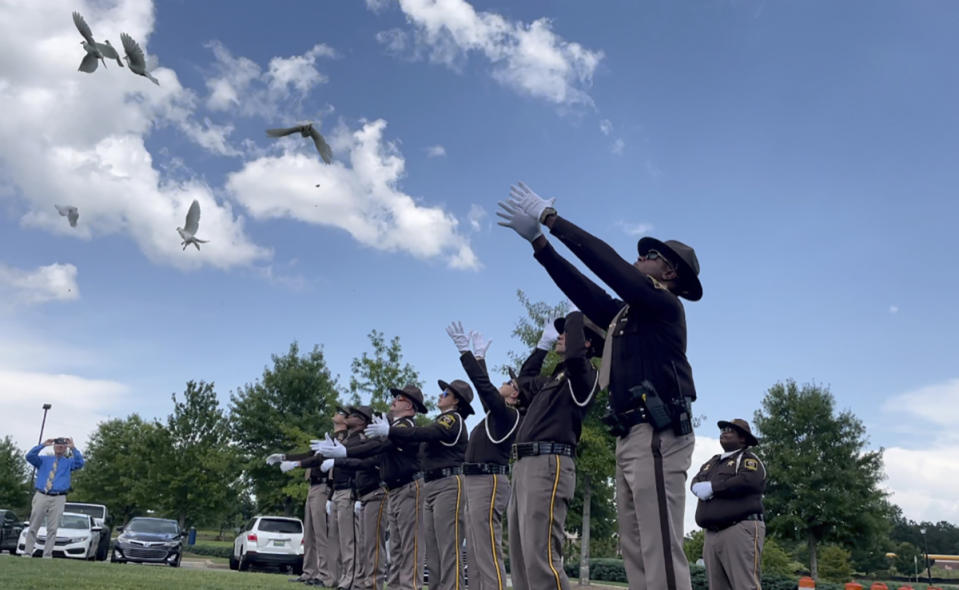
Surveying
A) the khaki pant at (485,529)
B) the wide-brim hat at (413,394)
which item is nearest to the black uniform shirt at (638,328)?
the khaki pant at (485,529)

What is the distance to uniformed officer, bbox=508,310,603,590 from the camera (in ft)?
17.6

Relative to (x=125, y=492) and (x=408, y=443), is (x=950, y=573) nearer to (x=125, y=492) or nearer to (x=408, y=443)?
(x=125, y=492)

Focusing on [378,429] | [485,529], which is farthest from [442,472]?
[485,529]

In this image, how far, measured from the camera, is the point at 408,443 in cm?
865

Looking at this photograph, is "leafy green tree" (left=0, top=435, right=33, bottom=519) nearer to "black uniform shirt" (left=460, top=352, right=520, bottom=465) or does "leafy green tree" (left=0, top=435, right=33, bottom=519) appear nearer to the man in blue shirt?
the man in blue shirt

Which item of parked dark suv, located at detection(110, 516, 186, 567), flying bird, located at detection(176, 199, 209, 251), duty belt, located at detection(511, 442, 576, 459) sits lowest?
parked dark suv, located at detection(110, 516, 186, 567)

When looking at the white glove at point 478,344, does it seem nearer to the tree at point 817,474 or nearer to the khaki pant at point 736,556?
the khaki pant at point 736,556

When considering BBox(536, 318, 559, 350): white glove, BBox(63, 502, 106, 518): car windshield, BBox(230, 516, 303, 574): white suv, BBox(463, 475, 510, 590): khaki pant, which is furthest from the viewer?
BBox(63, 502, 106, 518): car windshield

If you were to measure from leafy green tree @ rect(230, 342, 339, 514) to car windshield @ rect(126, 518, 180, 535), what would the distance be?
18067 mm

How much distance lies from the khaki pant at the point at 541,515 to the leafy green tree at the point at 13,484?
203ft

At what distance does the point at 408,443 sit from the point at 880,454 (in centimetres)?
3428

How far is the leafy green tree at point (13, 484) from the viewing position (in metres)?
57.4

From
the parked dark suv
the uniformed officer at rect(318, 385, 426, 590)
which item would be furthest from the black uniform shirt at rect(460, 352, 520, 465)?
the parked dark suv

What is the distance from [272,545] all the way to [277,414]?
2308 centimetres
